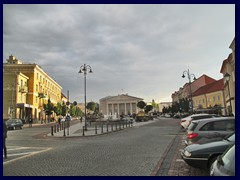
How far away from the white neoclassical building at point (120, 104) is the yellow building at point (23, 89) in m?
58.1

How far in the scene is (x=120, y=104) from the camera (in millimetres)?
130500

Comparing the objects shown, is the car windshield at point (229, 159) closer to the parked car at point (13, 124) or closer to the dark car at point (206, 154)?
the dark car at point (206, 154)

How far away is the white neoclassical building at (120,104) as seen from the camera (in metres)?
128

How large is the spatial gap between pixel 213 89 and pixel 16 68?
5118cm

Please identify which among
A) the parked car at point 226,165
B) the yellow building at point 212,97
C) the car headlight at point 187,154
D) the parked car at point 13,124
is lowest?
the parked car at point 13,124

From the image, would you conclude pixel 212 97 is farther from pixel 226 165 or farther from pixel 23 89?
pixel 226 165

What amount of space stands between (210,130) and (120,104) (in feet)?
398

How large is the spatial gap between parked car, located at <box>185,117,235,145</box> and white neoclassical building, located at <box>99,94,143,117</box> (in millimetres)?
117714

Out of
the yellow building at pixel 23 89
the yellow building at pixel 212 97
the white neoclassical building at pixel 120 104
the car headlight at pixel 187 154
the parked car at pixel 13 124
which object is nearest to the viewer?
the car headlight at pixel 187 154

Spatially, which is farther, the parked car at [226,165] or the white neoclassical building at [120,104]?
the white neoclassical building at [120,104]

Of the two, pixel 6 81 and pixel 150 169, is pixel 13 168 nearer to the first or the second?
pixel 150 169

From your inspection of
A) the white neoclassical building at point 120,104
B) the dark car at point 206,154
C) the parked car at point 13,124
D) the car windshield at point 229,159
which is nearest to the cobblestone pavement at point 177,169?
the dark car at point 206,154

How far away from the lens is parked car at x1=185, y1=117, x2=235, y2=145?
30.4ft
